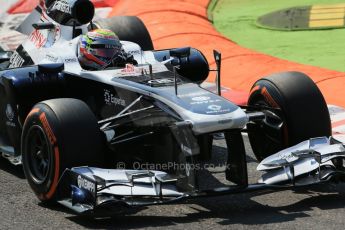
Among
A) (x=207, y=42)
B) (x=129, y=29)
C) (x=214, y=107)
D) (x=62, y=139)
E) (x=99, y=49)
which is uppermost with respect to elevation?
(x=99, y=49)

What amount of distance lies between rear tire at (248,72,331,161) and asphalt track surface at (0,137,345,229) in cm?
49

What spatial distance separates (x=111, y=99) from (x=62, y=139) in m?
1.00

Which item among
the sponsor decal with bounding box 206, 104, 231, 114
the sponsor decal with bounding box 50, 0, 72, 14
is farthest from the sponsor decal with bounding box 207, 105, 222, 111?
the sponsor decal with bounding box 50, 0, 72, 14

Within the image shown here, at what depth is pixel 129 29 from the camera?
32.2 feet

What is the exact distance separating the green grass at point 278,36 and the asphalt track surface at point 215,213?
5.05 m

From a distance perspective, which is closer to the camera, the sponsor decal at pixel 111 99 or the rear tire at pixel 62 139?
the rear tire at pixel 62 139

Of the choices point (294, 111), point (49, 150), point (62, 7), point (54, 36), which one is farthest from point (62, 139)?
point (62, 7)

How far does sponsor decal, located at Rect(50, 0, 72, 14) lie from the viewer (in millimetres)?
8688

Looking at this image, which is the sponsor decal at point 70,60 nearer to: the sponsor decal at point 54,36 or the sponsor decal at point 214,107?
the sponsor decal at point 54,36

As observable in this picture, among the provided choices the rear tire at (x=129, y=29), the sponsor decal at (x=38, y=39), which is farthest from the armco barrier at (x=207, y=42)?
the sponsor decal at (x=38, y=39)

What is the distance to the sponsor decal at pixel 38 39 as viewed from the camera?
28.7 ft

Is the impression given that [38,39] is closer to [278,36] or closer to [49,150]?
[49,150]

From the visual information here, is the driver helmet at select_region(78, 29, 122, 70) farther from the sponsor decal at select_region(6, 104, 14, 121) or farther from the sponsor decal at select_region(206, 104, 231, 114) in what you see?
the sponsor decal at select_region(206, 104, 231, 114)

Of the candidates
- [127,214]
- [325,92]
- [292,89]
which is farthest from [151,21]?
[127,214]
